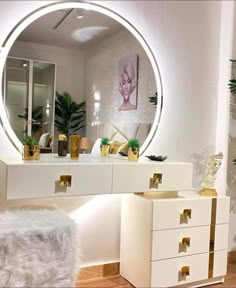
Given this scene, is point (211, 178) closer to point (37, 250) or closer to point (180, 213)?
point (180, 213)

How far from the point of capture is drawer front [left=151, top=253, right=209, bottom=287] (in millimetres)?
1642

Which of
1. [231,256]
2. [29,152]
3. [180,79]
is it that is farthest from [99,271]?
[180,79]

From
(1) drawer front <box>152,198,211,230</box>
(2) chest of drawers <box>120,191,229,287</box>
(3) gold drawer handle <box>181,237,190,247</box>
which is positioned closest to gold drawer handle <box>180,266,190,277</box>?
(2) chest of drawers <box>120,191,229,287</box>

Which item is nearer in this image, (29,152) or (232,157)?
(29,152)

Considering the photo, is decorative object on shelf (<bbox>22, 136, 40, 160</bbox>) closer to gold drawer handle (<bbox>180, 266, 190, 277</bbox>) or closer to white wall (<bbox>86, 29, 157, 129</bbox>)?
white wall (<bbox>86, 29, 157, 129</bbox>)

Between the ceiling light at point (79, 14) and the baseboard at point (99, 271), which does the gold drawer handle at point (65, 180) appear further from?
the ceiling light at point (79, 14)

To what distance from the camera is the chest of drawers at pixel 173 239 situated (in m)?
1.64

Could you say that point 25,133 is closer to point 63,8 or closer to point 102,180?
point 102,180

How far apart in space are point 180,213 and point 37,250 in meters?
0.80

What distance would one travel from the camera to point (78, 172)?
148cm

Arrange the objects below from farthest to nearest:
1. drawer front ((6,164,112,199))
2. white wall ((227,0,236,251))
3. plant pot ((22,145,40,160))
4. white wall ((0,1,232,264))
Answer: white wall ((227,0,236,251)) < white wall ((0,1,232,264)) < plant pot ((22,145,40,160)) < drawer front ((6,164,112,199))

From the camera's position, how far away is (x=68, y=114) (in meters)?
1.77

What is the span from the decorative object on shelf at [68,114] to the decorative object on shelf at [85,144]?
73 millimetres

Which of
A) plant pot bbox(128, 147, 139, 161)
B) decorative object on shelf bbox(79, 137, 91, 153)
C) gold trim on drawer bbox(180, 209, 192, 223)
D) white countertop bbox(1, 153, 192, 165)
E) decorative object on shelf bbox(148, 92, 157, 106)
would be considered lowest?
gold trim on drawer bbox(180, 209, 192, 223)
